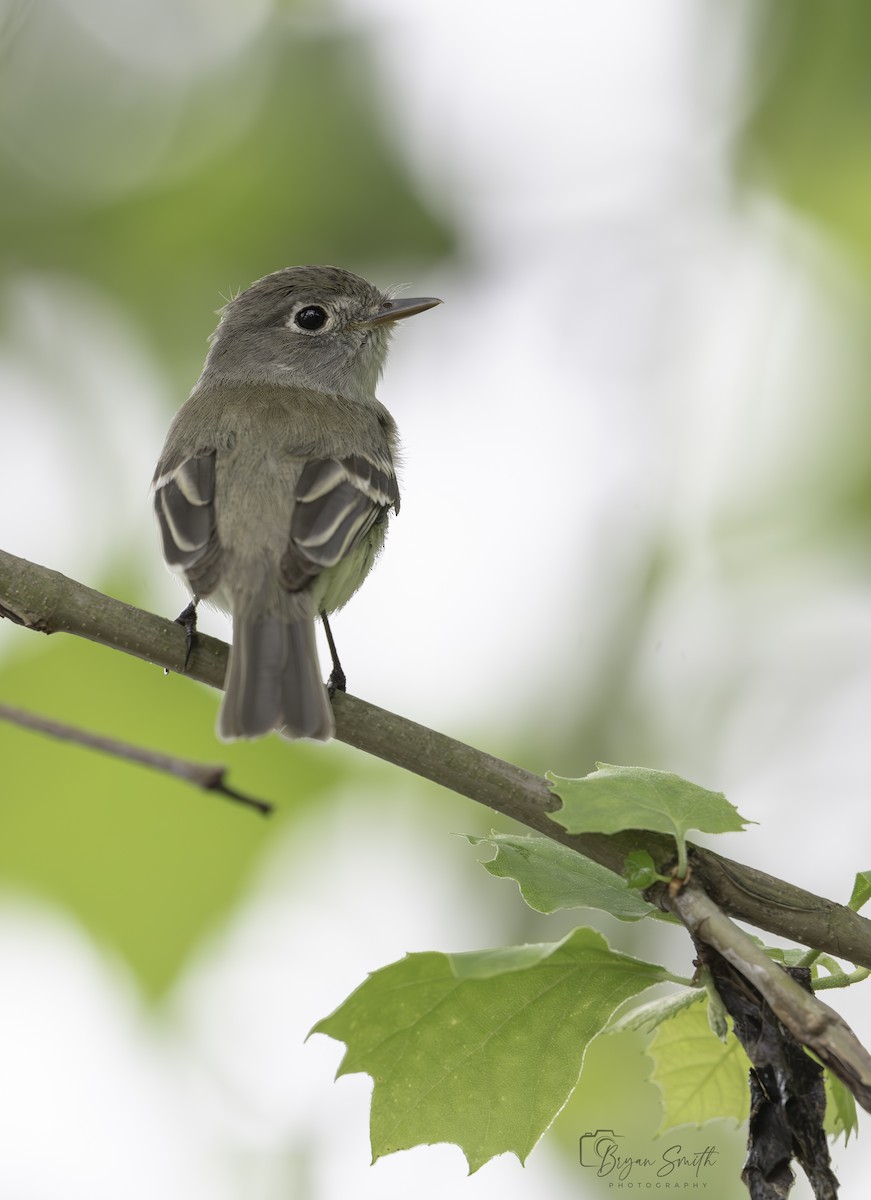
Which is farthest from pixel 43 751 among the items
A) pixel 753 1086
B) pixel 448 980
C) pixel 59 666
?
pixel 753 1086

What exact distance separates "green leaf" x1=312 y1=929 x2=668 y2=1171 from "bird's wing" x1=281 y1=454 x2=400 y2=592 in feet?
5.77

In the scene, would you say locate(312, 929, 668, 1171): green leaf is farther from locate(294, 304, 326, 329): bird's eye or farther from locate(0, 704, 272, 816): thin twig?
locate(294, 304, 326, 329): bird's eye

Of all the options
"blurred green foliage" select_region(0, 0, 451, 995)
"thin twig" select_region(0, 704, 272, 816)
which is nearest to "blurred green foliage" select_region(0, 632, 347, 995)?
"blurred green foliage" select_region(0, 0, 451, 995)

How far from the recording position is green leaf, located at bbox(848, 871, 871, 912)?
2.22 m

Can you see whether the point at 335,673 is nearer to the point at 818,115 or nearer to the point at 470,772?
the point at 470,772

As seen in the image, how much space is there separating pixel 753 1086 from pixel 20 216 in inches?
163

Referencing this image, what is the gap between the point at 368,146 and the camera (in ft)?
16.0

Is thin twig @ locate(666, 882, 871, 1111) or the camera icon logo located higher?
the camera icon logo

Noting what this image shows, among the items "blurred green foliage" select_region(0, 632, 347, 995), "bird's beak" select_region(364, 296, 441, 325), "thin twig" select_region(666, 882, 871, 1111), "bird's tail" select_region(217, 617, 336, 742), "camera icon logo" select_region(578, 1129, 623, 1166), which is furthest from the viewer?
"bird's beak" select_region(364, 296, 441, 325)

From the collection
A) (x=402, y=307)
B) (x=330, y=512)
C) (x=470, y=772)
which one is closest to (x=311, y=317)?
(x=402, y=307)

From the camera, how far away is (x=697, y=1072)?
258 cm

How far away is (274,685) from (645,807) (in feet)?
3.92

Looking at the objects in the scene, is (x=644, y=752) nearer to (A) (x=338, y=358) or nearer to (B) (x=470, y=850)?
(B) (x=470, y=850)

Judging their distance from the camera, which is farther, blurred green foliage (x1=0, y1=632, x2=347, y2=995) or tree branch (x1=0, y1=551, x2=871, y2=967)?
blurred green foliage (x1=0, y1=632, x2=347, y2=995)
